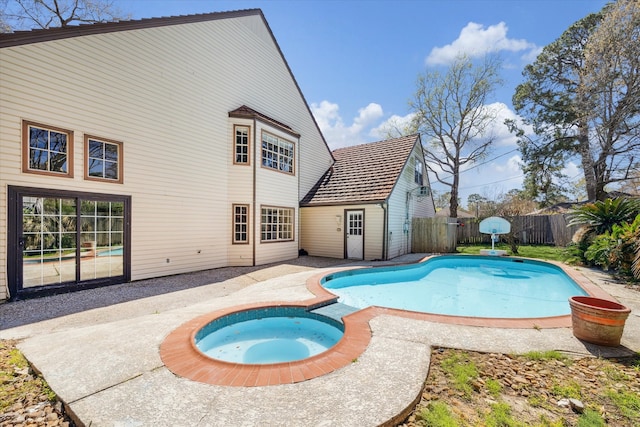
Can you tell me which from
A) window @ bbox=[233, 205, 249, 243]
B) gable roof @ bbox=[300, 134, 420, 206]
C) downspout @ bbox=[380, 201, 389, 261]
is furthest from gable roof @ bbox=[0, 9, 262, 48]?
downspout @ bbox=[380, 201, 389, 261]

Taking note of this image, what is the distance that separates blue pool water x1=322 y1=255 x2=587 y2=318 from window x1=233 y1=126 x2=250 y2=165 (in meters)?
5.84

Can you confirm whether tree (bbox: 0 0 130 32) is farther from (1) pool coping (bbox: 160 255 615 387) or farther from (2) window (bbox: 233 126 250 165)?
(1) pool coping (bbox: 160 255 615 387)

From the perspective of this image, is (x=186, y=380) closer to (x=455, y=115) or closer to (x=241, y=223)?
(x=241, y=223)

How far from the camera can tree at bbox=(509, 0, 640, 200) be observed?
14.8 m

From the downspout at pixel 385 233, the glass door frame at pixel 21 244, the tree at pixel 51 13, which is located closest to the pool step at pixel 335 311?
the glass door frame at pixel 21 244

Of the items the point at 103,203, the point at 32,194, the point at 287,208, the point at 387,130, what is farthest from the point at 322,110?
the point at 32,194

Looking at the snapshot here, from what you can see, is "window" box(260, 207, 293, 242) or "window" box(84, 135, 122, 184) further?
"window" box(260, 207, 293, 242)

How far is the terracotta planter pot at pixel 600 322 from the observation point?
12.3ft

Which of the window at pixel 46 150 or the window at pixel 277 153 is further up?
the window at pixel 277 153

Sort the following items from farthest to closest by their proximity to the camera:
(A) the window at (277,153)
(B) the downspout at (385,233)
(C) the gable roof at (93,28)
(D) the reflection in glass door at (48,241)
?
(B) the downspout at (385,233), (A) the window at (277,153), (D) the reflection in glass door at (48,241), (C) the gable roof at (93,28)

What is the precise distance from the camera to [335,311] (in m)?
5.22

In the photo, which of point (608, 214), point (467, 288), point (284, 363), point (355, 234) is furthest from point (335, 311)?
point (608, 214)

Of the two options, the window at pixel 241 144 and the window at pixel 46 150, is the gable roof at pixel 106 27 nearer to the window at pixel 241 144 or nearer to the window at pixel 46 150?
the window at pixel 241 144

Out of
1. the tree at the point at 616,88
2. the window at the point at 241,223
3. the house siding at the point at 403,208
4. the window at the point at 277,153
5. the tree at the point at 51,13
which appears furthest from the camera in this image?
the tree at the point at 616,88
